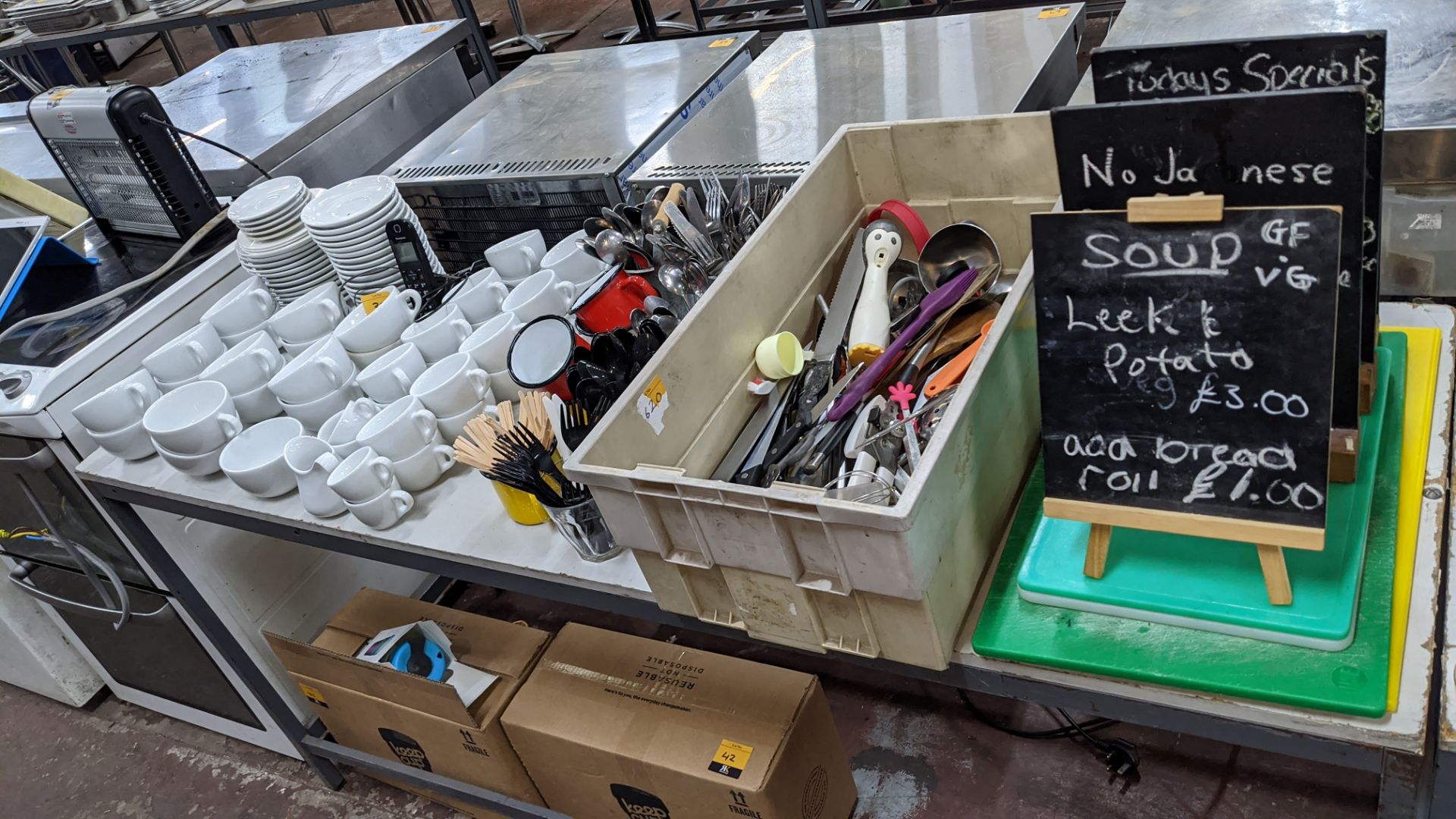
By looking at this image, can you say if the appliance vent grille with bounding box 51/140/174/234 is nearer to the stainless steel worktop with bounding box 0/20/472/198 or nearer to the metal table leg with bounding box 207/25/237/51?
the stainless steel worktop with bounding box 0/20/472/198

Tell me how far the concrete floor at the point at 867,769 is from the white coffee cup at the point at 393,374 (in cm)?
104

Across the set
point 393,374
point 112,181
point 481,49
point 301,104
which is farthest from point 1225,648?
point 481,49

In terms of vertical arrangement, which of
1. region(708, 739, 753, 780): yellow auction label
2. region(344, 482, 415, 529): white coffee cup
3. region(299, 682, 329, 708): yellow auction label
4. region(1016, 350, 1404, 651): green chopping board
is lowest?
region(299, 682, 329, 708): yellow auction label

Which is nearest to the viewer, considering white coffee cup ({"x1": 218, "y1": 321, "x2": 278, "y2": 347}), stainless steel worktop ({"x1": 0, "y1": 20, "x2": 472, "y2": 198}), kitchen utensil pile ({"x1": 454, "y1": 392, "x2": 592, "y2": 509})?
kitchen utensil pile ({"x1": 454, "y1": 392, "x2": 592, "y2": 509})

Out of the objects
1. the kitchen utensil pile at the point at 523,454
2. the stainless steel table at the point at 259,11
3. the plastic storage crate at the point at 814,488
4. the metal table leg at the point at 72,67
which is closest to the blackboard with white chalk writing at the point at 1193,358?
the plastic storage crate at the point at 814,488

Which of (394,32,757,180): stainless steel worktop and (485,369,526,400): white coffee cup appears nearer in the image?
(485,369,526,400): white coffee cup

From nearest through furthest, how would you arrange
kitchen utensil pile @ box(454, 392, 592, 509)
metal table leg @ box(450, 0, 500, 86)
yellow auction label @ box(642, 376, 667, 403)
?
yellow auction label @ box(642, 376, 667, 403)
kitchen utensil pile @ box(454, 392, 592, 509)
metal table leg @ box(450, 0, 500, 86)

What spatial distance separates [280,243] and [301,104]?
0.87 metres

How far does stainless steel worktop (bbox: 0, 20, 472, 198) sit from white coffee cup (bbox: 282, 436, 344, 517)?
113 cm

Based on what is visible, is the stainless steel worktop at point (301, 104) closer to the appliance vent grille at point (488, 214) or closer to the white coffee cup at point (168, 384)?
the appliance vent grille at point (488, 214)

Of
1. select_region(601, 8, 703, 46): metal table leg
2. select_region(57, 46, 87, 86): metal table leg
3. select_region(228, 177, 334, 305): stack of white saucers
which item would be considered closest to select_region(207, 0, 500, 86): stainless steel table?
select_region(601, 8, 703, 46): metal table leg

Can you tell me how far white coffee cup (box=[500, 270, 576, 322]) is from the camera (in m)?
1.66

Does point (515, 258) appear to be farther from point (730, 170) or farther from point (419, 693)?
point (419, 693)

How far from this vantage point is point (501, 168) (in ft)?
6.53
